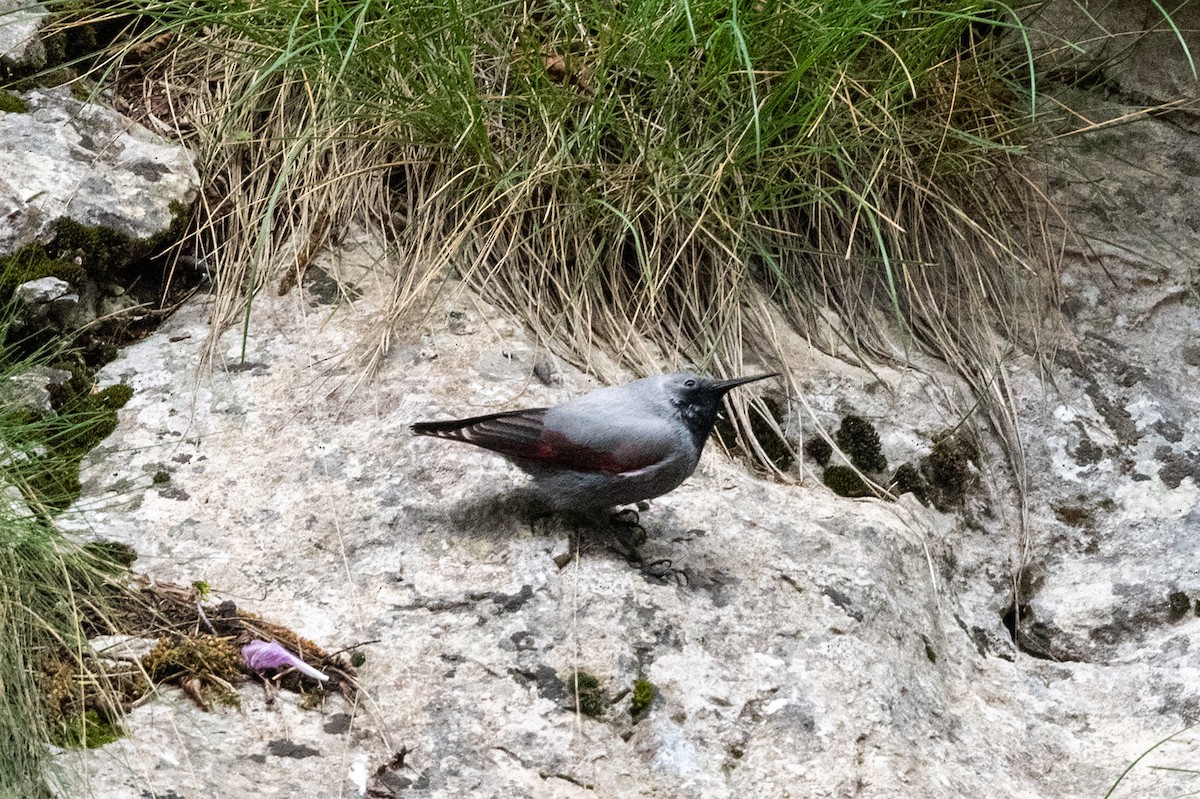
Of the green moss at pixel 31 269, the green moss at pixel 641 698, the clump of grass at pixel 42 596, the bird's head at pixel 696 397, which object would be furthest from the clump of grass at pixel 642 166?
the green moss at pixel 641 698

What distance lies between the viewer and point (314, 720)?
248 cm

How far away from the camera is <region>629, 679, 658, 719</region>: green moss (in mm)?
2619

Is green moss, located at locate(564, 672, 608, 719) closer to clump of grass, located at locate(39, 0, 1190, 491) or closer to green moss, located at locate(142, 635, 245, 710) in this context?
green moss, located at locate(142, 635, 245, 710)

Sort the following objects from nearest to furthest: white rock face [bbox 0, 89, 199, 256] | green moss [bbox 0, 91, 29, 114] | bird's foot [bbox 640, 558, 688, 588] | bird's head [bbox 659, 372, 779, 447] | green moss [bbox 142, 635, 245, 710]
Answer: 1. green moss [bbox 142, 635, 245, 710]
2. bird's foot [bbox 640, 558, 688, 588]
3. bird's head [bbox 659, 372, 779, 447]
4. white rock face [bbox 0, 89, 199, 256]
5. green moss [bbox 0, 91, 29, 114]

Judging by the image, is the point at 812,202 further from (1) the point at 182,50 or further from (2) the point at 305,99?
(1) the point at 182,50

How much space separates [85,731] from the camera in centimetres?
225

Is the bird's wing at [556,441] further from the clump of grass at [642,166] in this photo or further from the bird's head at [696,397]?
the clump of grass at [642,166]

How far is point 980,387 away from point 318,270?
2.13 m

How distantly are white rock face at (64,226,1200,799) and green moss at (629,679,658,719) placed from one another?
0.01 m

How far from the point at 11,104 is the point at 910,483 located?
118 inches

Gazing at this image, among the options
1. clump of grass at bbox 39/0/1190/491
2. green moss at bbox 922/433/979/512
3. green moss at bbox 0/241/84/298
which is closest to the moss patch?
green moss at bbox 0/241/84/298

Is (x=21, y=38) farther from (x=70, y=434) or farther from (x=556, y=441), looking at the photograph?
(x=556, y=441)

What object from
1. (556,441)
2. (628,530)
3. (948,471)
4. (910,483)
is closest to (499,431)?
(556,441)

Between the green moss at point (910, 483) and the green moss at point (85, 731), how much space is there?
7.35ft
